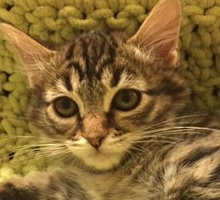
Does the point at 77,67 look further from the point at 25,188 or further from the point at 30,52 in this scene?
the point at 25,188

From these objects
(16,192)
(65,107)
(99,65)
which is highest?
(99,65)

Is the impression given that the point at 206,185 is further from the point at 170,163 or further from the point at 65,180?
the point at 65,180

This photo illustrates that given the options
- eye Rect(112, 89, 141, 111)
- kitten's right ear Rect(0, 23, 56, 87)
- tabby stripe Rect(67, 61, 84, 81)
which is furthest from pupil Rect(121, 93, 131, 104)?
kitten's right ear Rect(0, 23, 56, 87)

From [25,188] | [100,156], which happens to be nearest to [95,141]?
[100,156]

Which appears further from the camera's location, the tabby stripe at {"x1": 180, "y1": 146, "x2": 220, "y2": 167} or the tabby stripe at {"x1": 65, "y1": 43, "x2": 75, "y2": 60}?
the tabby stripe at {"x1": 65, "y1": 43, "x2": 75, "y2": 60}

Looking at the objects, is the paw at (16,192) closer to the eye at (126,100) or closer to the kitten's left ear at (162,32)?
the eye at (126,100)

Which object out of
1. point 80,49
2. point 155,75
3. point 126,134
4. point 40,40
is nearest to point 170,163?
point 126,134

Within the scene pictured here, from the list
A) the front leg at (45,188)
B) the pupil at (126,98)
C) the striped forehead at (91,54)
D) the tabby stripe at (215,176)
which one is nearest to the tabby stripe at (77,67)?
the striped forehead at (91,54)

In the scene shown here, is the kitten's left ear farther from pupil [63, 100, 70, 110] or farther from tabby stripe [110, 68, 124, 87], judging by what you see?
pupil [63, 100, 70, 110]
